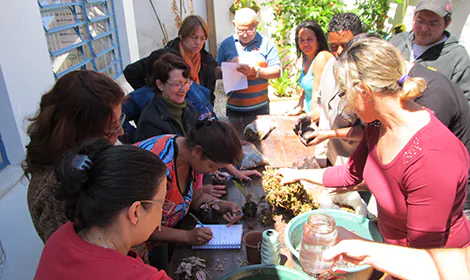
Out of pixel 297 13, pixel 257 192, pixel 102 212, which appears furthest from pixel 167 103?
pixel 297 13

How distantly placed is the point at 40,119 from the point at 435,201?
1.83 metres

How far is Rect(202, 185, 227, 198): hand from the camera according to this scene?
2.31m

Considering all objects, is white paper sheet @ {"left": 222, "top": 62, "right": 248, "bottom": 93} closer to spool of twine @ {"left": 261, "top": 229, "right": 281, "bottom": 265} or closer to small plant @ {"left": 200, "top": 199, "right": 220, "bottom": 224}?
small plant @ {"left": 200, "top": 199, "right": 220, "bottom": 224}

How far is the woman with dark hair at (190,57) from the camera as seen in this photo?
3.17 m

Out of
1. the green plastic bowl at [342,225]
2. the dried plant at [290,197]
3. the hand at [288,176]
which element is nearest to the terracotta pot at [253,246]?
the green plastic bowl at [342,225]

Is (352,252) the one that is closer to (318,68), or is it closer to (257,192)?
(257,192)

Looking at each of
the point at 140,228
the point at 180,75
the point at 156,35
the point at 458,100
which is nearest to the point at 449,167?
the point at 458,100

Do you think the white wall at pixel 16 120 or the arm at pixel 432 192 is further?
the white wall at pixel 16 120

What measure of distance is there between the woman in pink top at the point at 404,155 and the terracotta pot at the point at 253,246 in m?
0.66

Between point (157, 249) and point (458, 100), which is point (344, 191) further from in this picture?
point (157, 249)

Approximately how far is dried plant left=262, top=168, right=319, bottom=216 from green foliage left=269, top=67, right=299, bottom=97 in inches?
250

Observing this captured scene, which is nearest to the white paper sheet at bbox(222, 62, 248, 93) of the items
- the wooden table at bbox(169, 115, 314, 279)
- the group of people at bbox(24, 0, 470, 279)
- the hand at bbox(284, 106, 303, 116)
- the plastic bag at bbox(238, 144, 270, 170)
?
the wooden table at bbox(169, 115, 314, 279)

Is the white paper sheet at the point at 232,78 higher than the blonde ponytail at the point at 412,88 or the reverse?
the reverse

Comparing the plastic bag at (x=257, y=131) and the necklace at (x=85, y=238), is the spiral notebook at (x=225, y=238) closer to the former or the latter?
the necklace at (x=85, y=238)
